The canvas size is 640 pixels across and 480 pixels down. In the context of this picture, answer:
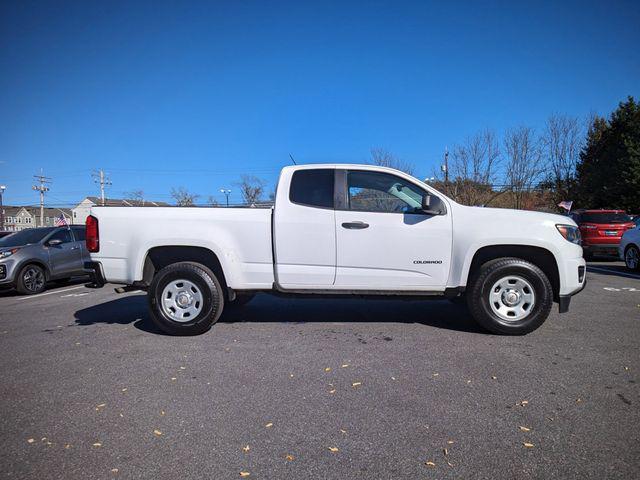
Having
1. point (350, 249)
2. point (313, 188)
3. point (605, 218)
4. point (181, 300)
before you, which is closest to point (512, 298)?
point (350, 249)

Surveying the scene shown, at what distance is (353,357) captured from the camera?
3.78 meters

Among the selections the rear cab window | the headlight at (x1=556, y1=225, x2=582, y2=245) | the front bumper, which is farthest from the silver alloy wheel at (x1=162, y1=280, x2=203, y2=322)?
the headlight at (x1=556, y1=225, x2=582, y2=245)

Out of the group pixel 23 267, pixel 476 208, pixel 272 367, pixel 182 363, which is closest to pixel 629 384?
pixel 476 208

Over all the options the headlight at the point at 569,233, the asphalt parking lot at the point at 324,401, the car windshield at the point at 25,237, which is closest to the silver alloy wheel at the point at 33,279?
the car windshield at the point at 25,237

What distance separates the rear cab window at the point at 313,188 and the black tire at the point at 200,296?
1.41 metres

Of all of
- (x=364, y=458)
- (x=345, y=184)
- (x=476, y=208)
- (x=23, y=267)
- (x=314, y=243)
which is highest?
(x=345, y=184)

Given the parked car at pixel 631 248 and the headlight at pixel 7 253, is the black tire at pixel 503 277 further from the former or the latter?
the headlight at pixel 7 253

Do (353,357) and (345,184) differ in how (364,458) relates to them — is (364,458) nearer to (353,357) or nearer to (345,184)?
(353,357)

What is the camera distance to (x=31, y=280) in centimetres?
910

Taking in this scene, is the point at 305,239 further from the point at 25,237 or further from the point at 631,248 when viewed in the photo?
the point at 631,248

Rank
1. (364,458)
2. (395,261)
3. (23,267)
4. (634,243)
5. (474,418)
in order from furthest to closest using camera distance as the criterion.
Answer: (634,243), (23,267), (395,261), (474,418), (364,458)

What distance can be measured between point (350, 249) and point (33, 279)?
8585 millimetres

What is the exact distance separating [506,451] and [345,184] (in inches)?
125

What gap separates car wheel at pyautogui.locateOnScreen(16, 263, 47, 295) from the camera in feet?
29.2
